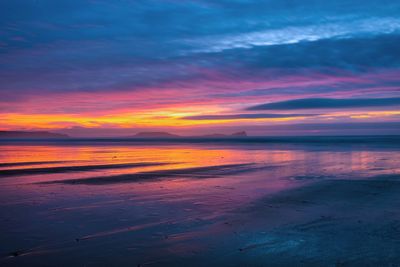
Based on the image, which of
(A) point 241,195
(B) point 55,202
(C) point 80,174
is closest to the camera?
(B) point 55,202

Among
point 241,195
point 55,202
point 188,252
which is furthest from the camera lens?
point 241,195

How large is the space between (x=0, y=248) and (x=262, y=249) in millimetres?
4680

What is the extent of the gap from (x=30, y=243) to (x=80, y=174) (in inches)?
479

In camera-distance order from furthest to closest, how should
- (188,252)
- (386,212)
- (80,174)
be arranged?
(80,174), (386,212), (188,252)

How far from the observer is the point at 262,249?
7.04m

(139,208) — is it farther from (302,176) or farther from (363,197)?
(302,176)

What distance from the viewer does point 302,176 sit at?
1753cm

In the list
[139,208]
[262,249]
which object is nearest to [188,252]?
[262,249]

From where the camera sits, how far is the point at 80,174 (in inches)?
756

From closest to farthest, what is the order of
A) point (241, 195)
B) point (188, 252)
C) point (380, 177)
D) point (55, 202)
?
point (188, 252) < point (55, 202) < point (241, 195) < point (380, 177)

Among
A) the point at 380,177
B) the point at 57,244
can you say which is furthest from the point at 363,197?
the point at 57,244

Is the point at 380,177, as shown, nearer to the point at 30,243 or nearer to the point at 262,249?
the point at 262,249

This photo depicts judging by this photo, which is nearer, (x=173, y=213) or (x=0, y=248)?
(x=0, y=248)

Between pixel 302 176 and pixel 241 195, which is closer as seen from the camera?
pixel 241 195
